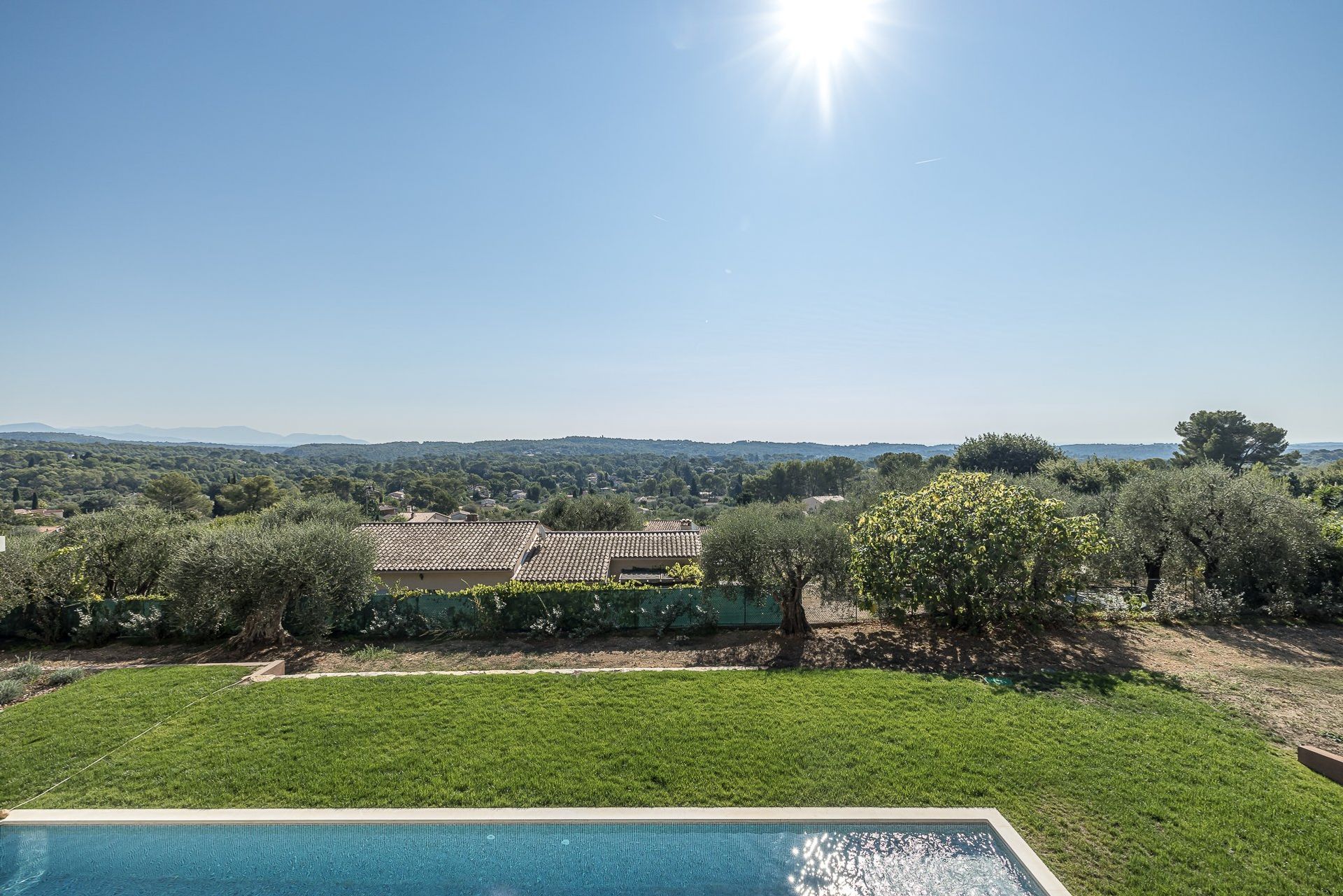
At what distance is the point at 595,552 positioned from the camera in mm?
24000

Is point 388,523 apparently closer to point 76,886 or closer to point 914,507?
point 76,886

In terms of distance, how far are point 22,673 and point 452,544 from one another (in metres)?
12.6

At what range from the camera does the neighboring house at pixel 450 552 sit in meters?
20.9

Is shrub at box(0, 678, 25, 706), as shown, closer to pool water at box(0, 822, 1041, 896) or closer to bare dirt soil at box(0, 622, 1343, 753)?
bare dirt soil at box(0, 622, 1343, 753)

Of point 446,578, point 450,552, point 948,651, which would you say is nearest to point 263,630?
point 446,578

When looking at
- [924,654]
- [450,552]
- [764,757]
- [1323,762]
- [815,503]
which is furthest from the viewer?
[815,503]

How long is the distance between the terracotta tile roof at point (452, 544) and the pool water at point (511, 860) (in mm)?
14342

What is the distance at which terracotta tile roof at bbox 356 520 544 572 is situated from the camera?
69.5 feet

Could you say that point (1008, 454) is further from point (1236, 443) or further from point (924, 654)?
point (924, 654)

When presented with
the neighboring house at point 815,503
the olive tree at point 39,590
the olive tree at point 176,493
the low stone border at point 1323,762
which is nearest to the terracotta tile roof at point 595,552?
the neighboring house at point 815,503

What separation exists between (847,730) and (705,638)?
20.0ft

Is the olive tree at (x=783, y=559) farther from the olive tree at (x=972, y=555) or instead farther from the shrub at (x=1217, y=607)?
the shrub at (x=1217, y=607)

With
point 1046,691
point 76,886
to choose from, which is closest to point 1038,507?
point 1046,691

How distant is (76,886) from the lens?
591 centimetres
